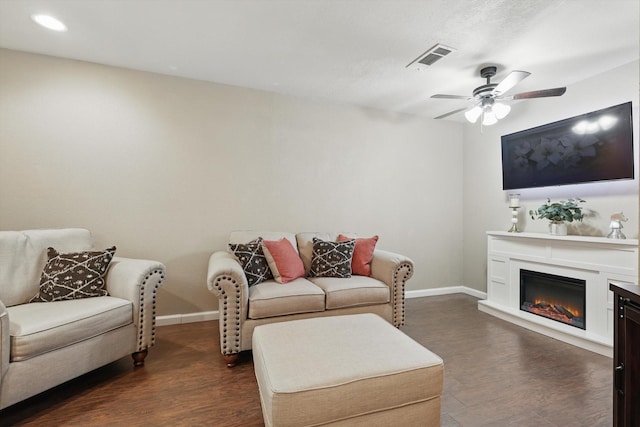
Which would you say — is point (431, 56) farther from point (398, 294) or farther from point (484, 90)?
point (398, 294)

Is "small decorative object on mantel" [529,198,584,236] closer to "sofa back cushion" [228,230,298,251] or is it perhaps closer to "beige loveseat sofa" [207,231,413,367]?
"beige loveseat sofa" [207,231,413,367]

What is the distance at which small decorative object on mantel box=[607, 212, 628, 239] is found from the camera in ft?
8.26

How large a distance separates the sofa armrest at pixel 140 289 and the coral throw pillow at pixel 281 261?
0.88m

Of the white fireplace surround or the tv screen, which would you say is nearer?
the white fireplace surround

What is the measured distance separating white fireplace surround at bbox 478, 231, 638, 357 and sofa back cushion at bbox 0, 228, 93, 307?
4.28m

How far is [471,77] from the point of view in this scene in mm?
2961

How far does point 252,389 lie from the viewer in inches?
74.6

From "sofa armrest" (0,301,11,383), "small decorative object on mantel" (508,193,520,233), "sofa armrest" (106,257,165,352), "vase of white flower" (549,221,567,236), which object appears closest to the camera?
"sofa armrest" (0,301,11,383)

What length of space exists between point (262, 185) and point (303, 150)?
66 centimetres

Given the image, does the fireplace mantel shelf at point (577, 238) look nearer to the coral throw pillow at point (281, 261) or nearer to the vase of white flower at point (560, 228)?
the vase of white flower at point (560, 228)

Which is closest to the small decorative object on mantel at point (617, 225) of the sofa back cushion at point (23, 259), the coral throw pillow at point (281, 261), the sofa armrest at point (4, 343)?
the coral throw pillow at point (281, 261)

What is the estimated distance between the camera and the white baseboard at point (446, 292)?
13.1 ft

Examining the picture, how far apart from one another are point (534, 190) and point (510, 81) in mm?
1657

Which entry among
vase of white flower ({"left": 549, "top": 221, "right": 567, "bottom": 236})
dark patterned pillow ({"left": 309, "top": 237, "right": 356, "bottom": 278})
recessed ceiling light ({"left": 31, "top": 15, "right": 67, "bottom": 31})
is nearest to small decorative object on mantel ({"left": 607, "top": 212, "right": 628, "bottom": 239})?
vase of white flower ({"left": 549, "top": 221, "right": 567, "bottom": 236})
